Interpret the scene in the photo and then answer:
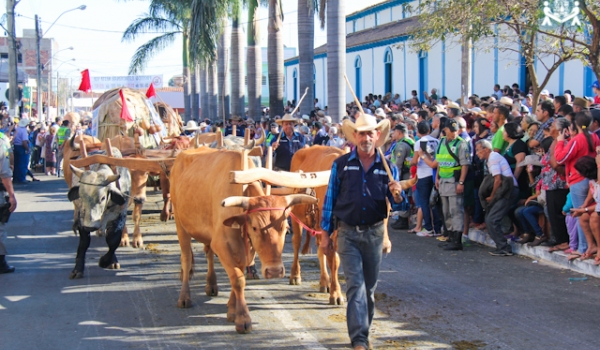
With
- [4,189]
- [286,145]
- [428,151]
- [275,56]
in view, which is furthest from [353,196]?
[275,56]

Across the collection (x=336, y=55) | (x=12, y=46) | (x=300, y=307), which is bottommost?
(x=300, y=307)

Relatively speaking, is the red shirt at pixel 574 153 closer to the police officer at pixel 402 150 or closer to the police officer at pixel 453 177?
the police officer at pixel 453 177

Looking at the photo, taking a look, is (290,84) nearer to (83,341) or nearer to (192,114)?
(192,114)

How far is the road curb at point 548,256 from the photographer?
9430 millimetres

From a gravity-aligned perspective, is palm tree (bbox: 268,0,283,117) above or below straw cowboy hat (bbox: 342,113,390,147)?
above

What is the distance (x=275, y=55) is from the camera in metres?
25.9

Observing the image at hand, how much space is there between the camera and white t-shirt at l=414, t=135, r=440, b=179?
41.4ft

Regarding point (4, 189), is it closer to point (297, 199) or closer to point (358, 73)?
point (297, 199)

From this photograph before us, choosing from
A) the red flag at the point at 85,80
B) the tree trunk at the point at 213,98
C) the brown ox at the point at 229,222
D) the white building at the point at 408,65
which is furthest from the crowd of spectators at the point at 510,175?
the tree trunk at the point at 213,98

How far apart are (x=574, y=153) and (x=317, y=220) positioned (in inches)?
149

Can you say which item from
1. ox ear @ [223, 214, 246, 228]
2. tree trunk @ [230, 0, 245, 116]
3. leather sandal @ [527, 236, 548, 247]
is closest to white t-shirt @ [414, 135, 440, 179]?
leather sandal @ [527, 236, 548, 247]

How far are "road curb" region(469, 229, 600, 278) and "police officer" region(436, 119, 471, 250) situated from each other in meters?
0.70

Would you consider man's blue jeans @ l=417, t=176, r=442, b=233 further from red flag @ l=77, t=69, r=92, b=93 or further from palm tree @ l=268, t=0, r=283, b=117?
palm tree @ l=268, t=0, r=283, b=117

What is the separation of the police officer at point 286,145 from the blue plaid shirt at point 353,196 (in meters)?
7.77
